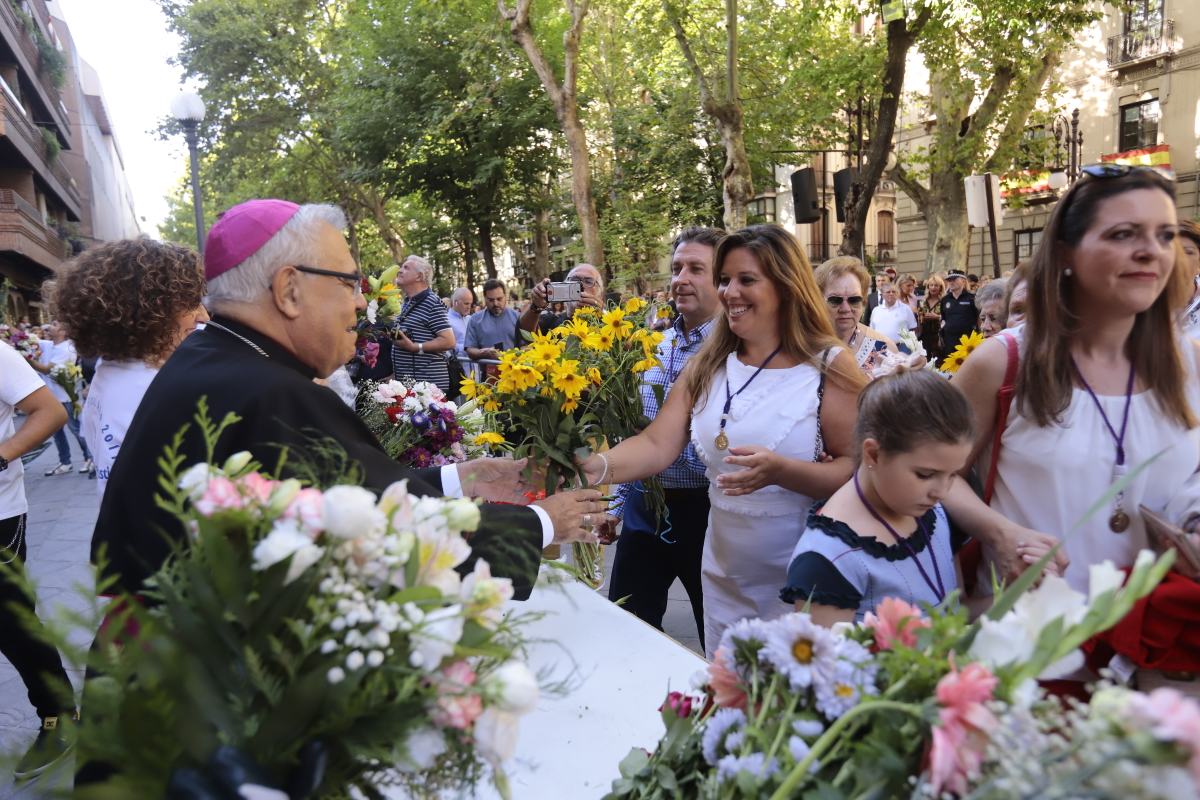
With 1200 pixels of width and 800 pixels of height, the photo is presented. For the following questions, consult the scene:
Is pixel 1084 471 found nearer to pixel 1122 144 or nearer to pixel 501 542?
pixel 501 542

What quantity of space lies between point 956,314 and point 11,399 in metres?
11.1

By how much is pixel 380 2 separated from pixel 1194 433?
2384 cm

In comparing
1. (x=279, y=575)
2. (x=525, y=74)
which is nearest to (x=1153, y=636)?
(x=279, y=575)

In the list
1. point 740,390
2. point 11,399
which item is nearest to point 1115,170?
point 740,390

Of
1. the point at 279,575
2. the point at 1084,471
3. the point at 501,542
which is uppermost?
the point at 279,575

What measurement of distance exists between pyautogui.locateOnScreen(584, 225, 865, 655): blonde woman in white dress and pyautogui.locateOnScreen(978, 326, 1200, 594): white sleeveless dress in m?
0.65

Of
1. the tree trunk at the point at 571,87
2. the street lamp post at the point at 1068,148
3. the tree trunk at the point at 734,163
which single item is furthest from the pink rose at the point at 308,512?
the street lamp post at the point at 1068,148

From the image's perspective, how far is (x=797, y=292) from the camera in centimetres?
280

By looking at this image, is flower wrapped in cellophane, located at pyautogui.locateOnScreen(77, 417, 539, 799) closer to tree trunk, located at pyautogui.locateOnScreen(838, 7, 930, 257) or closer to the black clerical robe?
the black clerical robe

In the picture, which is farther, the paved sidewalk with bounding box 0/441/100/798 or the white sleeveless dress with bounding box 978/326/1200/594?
the white sleeveless dress with bounding box 978/326/1200/594

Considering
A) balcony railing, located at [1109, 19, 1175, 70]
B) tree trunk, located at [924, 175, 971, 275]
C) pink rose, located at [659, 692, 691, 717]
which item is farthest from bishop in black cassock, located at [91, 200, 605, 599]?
balcony railing, located at [1109, 19, 1175, 70]

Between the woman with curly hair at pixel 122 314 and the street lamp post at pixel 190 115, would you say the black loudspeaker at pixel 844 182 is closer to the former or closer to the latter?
the street lamp post at pixel 190 115

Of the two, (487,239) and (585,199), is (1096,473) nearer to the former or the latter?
(585,199)

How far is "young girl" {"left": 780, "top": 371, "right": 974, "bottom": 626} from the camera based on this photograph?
192cm
